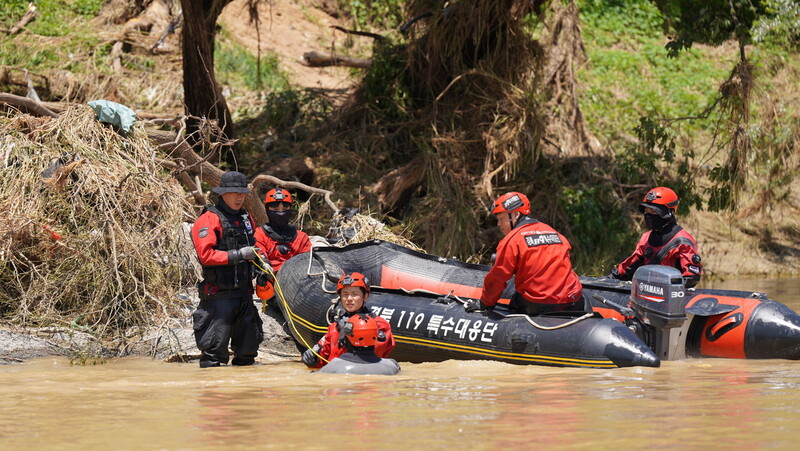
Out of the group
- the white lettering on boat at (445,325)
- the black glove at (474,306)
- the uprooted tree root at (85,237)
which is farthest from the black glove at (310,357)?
the uprooted tree root at (85,237)

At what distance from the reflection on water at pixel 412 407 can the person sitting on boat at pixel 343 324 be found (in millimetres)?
238

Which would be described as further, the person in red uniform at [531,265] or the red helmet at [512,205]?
the red helmet at [512,205]

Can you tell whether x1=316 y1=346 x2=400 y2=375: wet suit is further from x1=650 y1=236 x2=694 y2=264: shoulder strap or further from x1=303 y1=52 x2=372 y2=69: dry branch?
x1=303 y1=52 x2=372 y2=69: dry branch

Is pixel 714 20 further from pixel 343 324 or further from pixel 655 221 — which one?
pixel 343 324

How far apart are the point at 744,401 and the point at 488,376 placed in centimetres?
181

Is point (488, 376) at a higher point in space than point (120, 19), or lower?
lower

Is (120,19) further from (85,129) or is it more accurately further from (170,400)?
(170,400)

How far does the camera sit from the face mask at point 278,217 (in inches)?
335

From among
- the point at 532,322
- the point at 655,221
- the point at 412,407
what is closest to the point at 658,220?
the point at 655,221

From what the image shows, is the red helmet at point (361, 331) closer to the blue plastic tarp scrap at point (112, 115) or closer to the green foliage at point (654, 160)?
the blue plastic tarp scrap at point (112, 115)

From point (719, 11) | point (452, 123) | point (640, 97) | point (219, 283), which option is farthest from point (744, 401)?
point (640, 97)

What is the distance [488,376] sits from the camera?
6809 millimetres

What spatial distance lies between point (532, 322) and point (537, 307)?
169mm

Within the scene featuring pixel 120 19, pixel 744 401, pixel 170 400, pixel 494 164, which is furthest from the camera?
pixel 120 19
